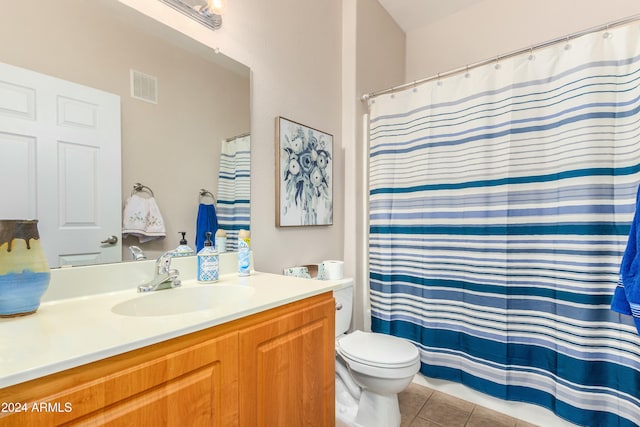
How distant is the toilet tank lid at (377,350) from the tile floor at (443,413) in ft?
1.54

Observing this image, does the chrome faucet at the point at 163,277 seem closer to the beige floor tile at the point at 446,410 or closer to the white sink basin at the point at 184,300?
the white sink basin at the point at 184,300

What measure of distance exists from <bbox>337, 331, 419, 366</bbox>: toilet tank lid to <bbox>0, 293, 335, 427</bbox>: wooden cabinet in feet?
1.12

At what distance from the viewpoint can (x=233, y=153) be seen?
1393 millimetres

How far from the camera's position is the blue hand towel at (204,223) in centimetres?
126

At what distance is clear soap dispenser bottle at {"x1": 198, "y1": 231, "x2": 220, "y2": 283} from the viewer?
1.17 meters

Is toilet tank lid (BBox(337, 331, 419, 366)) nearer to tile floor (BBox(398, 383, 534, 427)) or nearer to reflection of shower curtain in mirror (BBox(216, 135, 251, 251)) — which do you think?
tile floor (BBox(398, 383, 534, 427))

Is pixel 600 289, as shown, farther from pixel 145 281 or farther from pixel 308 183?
pixel 145 281

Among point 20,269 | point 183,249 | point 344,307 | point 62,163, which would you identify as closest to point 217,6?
point 62,163

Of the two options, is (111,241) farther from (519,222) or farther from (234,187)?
(519,222)

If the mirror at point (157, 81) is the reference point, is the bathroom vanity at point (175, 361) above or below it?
below

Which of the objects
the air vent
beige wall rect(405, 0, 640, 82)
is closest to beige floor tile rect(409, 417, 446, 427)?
the air vent

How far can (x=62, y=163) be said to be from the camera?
0.90 meters

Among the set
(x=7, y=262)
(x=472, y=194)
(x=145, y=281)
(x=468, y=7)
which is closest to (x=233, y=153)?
(x=145, y=281)

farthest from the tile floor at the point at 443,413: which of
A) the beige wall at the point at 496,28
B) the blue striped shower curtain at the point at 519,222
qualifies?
the beige wall at the point at 496,28
